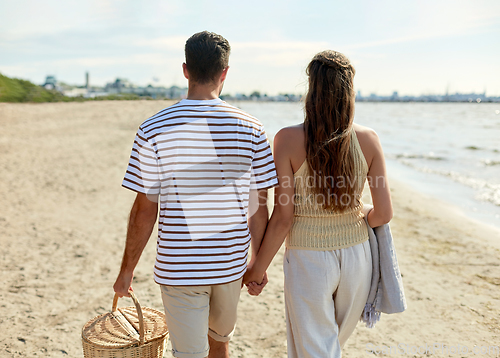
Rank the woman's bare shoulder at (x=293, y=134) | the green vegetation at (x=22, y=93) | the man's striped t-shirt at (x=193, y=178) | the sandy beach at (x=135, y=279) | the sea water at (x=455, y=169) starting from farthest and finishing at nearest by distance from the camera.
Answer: the green vegetation at (x=22, y=93), the sea water at (x=455, y=169), the sandy beach at (x=135, y=279), the woman's bare shoulder at (x=293, y=134), the man's striped t-shirt at (x=193, y=178)

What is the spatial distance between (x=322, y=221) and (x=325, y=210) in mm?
56

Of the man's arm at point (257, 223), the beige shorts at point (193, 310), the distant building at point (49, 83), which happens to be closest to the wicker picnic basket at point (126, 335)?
the beige shorts at point (193, 310)

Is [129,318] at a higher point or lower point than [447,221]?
higher

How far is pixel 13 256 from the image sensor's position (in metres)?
4.73

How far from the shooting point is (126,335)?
206 centimetres

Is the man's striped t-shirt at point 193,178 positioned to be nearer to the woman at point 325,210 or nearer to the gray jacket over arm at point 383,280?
the woman at point 325,210

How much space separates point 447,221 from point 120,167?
7467 mm

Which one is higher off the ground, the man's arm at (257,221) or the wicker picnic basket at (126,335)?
the man's arm at (257,221)

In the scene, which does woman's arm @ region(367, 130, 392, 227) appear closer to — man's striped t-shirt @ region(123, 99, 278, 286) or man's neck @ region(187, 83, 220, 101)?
man's striped t-shirt @ region(123, 99, 278, 286)

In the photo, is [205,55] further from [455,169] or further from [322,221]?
[455,169]

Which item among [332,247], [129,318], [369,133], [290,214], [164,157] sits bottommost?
[129,318]

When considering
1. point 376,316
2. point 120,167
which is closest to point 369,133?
point 376,316

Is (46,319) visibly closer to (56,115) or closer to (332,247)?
(332,247)

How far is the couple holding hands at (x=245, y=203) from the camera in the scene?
1.78 meters
